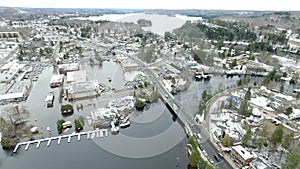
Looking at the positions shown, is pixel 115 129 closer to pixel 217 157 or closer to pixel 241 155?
pixel 217 157

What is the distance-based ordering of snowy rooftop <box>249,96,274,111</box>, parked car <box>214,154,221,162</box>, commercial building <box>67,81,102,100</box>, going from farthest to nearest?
commercial building <box>67,81,102,100</box> → snowy rooftop <box>249,96,274,111</box> → parked car <box>214,154,221,162</box>

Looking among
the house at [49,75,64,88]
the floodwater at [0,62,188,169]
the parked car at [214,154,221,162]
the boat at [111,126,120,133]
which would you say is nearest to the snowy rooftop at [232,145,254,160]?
the parked car at [214,154,221,162]

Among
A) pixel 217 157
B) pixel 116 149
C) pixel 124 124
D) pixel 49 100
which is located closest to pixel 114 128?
pixel 124 124

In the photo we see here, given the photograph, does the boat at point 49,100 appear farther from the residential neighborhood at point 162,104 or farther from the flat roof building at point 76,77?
the flat roof building at point 76,77

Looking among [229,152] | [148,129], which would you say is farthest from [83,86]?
[229,152]

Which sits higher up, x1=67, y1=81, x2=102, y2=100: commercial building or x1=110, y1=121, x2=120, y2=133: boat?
x1=67, y1=81, x2=102, y2=100: commercial building

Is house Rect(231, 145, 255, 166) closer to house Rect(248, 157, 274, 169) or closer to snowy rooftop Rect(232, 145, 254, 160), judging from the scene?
snowy rooftop Rect(232, 145, 254, 160)
